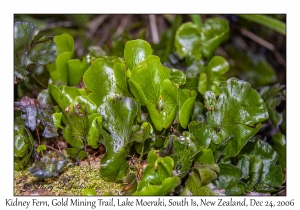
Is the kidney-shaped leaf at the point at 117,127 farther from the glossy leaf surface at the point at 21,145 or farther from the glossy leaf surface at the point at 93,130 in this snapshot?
the glossy leaf surface at the point at 21,145

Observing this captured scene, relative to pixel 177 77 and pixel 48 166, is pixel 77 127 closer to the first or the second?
pixel 48 166

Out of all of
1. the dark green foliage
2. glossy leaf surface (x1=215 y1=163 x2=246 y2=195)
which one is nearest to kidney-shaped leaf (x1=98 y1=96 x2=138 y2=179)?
the dark green foliage

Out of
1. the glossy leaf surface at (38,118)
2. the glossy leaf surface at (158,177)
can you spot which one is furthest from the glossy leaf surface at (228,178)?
the glossy leaf surface at (38,118)

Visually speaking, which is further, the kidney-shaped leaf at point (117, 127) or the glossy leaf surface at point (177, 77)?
the glossy leaf surface at point (177, 77)

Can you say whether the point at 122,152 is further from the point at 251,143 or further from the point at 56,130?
the point at 251,143
